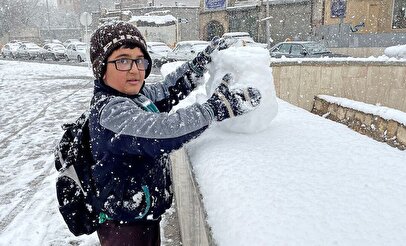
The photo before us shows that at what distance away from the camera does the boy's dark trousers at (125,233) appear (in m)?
1.61

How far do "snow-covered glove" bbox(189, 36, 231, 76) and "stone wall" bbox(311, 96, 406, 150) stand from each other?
318cm

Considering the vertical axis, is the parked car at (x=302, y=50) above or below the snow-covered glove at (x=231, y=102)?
above

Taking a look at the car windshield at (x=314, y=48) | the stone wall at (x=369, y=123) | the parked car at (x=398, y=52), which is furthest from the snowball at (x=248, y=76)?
the car windshield at (x=314, y=48)

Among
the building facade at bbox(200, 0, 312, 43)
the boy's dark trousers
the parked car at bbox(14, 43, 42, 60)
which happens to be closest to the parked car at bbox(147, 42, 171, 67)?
the building facade at bbox(200, 0, 312, 43)

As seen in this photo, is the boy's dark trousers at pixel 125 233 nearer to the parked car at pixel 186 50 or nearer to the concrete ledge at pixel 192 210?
the concrete ledge at pixel 192 210

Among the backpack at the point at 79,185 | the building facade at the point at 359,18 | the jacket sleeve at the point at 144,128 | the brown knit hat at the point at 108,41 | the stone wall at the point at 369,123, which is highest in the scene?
the building facade at the point at 359,18

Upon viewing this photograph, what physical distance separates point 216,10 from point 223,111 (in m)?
28.2

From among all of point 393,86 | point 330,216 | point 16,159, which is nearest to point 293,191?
point 330,216

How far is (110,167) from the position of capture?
1.46m

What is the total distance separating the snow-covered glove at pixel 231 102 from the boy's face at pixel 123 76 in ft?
1.06

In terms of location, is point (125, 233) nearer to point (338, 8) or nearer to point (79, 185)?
point (79, 185)

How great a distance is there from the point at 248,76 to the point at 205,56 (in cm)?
31

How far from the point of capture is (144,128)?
1.35m

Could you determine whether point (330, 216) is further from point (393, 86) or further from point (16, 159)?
point (393, 86)
